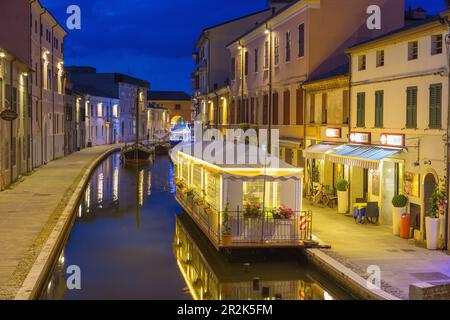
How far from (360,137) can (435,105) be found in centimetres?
597

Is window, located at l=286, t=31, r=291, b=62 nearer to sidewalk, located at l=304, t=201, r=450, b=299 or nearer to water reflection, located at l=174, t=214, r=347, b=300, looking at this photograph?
sidewalk, located at l=304, t=201, r=450, b=299

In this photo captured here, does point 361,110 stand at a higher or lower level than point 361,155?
higher

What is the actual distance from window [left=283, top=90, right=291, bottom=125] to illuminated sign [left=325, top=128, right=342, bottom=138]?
19.7 ft

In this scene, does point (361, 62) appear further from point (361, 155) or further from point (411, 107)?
point (411, 107)

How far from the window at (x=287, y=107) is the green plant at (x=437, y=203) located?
16659 millimetres

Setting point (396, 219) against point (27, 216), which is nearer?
point (396, 219)

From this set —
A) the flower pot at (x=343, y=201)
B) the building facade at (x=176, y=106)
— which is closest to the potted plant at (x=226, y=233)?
the flower pot at (x=343, y=201)

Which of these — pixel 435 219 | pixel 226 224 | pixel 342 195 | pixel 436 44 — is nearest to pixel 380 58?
pixel 436 44

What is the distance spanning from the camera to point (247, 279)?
18.5m

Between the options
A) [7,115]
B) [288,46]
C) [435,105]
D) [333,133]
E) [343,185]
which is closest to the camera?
[435,105]

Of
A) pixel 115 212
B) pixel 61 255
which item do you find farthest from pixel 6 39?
pixel 61 255

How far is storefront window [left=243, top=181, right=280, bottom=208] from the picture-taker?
2089 centimetres

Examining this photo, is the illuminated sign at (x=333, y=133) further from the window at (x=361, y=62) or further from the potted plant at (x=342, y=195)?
the window at (x=361, y=62)
